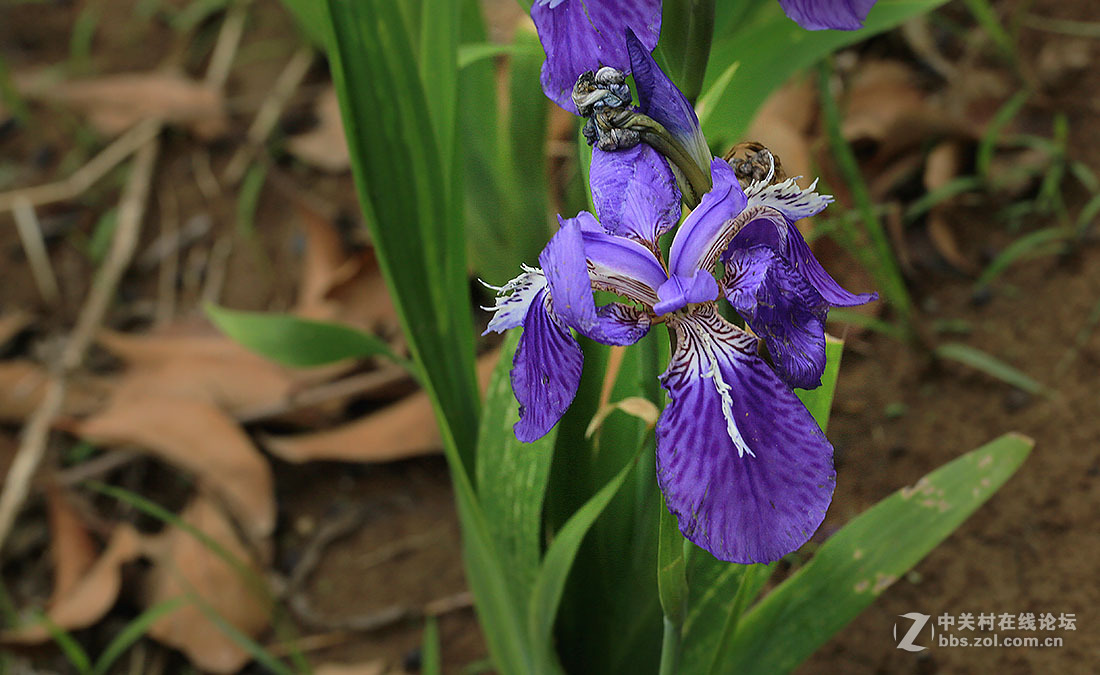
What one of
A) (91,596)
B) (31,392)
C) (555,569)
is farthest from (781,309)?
(31,392)

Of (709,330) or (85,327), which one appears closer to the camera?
(709,330)

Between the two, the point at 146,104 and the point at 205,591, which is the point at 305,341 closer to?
the point at 205,591

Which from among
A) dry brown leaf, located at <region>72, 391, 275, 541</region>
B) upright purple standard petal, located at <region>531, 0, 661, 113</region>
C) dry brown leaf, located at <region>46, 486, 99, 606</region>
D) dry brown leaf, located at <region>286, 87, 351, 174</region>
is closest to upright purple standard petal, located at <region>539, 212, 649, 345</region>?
upright purple standard petal, located at <region>531, 0, 661, 113</region>

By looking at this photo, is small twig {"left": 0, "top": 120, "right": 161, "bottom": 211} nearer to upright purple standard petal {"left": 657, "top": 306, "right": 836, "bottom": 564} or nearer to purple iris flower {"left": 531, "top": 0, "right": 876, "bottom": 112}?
purple iris flower {"left": 531, "top": 0, "right": 876, "bottom": 112}

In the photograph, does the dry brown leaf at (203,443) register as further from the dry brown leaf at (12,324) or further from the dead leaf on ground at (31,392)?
the dry brown leaf at (12,324)

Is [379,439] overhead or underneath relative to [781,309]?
underneath

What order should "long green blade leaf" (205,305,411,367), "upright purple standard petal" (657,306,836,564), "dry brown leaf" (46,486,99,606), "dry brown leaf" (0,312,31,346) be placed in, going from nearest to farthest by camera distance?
1. "upright purple standard petal" (657,306,836,564)
2. "long green blade leaf" (205,305,411,367)
3. "dry brown leaf" (46,486,99,606)
4. "dry brown leaf" (0,312,31,346)

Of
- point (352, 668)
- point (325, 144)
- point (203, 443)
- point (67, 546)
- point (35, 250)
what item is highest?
point (325, 144)
